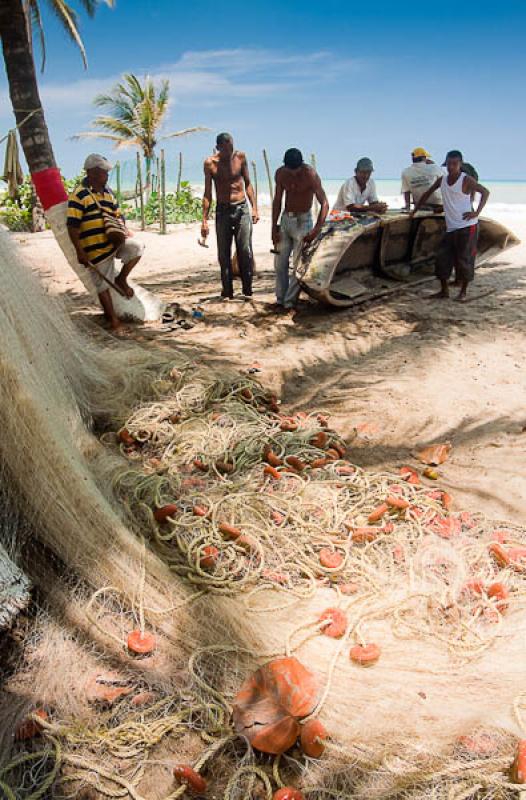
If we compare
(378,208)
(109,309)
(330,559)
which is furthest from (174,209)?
(330,559)

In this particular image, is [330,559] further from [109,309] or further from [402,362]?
[109,309]

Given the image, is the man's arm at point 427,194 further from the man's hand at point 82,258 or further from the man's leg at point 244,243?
the man's hand at point 82,258

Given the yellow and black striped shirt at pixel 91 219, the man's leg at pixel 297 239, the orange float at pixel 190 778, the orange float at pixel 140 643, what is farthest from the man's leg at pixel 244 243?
the orange float at pixel 190 778

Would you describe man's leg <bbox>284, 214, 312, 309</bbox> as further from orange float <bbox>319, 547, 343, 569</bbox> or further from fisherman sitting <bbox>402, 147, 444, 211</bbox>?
orange float <bbox>319, 547, 343, 569</bbox>

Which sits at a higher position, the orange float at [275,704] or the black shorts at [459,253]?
the black shorts at [459,253]

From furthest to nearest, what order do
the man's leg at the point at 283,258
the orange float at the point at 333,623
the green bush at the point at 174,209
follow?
1. the green bush at the point at 174,209
2. the man's leg at the point at 283,258
3. the orange float at the point at 333,623

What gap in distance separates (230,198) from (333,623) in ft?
18.0

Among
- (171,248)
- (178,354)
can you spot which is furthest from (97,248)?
(171,248)

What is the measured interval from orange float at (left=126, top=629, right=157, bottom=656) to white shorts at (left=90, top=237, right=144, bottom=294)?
423 centimetres

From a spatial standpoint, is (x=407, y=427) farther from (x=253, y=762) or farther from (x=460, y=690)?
(x=253, y=762)

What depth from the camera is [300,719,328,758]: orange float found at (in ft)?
5.82

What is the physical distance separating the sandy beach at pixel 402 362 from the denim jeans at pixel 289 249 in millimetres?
280

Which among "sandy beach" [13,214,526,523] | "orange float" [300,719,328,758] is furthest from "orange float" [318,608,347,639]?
"sandy beach" [13,214,526,523]

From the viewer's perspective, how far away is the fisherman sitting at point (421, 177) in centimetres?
772
